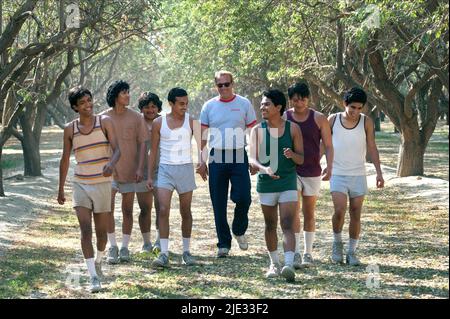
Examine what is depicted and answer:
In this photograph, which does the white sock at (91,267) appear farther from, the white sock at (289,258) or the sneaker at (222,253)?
the sneaker at (222,253)

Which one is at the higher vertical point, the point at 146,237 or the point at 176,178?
the point at 176,178

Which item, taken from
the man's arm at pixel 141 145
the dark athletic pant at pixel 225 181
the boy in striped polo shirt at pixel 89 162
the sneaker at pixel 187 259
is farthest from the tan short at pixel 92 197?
the dark athletic pant at pixel 225 181

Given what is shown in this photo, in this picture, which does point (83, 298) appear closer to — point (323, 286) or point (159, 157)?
point (323, 286)

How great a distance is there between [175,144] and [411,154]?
14.1 metres

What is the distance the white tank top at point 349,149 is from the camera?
963 centimetres

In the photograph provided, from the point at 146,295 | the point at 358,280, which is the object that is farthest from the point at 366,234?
the point at 146,295

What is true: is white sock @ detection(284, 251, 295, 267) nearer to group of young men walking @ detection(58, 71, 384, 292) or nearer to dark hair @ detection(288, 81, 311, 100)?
group of young men walking @ detection(58, 71, 384, 292)

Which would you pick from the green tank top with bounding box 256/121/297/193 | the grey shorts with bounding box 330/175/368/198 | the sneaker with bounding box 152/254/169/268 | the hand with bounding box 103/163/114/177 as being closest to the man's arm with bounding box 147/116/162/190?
the sneaker with bounding box 152/254/169/268

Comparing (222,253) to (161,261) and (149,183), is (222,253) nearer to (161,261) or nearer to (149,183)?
(161,261)

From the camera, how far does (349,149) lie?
31.6 ft

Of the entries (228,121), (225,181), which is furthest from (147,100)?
(225,181)

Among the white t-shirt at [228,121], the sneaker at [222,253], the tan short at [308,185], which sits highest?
the white t-shirt at [228,121]

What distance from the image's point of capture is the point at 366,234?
1255 centimetres
